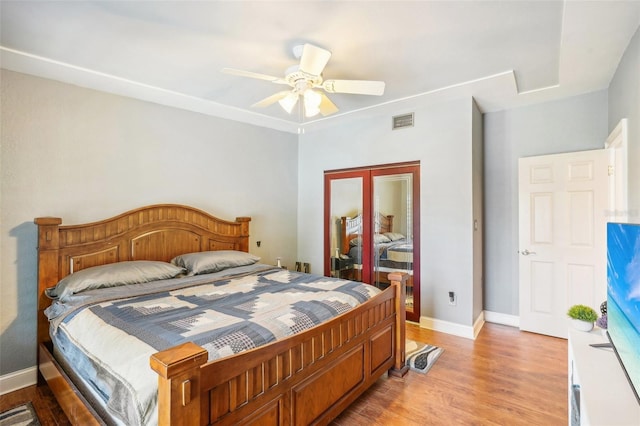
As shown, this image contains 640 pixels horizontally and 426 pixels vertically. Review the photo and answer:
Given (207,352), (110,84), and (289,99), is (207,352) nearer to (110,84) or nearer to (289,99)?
(289,99)

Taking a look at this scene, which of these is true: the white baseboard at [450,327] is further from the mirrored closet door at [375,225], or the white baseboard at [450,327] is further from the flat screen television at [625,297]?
the flat screen television at [625,297]

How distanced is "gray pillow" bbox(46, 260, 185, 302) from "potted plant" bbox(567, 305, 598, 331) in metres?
3.19

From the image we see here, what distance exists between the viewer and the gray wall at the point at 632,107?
208 centimetres

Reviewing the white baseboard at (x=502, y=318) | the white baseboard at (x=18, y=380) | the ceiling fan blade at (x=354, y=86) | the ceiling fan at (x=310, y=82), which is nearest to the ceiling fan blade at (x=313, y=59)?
the ceiling fan at (x=310, y=82)

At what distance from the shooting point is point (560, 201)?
3461mm

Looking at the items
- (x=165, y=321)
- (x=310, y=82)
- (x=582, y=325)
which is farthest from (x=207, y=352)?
(x=582, y=325)

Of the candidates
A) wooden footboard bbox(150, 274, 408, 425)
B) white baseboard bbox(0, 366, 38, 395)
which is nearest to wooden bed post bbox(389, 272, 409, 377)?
wooden footboard bbox(150, 274, 408, 425)

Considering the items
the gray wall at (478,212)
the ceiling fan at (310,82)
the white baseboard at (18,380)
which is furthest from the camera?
the gray wall at (478,212)

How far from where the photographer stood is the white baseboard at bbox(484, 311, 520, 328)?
3.75m

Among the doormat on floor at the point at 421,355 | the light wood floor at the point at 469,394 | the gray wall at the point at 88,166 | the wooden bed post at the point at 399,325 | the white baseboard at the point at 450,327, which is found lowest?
the light wood floor at the point at 469,394

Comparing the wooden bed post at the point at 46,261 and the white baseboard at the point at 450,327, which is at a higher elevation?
the wooden bed post at the point at 46,261

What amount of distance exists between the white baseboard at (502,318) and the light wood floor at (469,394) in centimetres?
57

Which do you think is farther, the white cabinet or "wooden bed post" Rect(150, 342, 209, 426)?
the white cabinet

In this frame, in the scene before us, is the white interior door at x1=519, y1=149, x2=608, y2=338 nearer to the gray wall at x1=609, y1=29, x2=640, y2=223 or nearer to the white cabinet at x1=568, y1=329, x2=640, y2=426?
the gray wall at x1=609, y1=29, x2=640, y2=223
